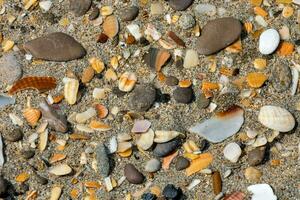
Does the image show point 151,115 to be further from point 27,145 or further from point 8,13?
point 8,13

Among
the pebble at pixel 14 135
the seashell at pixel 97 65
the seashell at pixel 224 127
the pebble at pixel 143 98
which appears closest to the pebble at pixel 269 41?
the seashell at pixel 224 127

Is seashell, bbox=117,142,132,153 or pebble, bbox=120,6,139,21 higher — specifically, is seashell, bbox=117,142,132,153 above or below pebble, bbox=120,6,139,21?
below

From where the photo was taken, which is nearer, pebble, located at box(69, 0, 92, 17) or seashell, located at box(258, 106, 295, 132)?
seashell, located at box(258, 106, 295, 132)

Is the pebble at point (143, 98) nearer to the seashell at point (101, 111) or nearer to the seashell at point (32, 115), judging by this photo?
the seashell at point (101, 111)

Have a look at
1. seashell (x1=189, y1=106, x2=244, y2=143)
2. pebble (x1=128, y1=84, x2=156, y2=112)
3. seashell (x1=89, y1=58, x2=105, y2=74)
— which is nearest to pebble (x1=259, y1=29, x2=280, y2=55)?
seashell (x1=189, y1=106, x2=244, y2=143)

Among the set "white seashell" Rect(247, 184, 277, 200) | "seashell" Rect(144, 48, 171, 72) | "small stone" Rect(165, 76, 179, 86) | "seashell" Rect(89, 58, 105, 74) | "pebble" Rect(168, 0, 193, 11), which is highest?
"pebble" Rect(168, 0, 193, 11)

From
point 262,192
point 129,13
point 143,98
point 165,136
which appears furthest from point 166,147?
point 129,13

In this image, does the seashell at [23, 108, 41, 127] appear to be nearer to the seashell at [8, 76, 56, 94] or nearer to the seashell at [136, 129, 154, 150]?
the seashell at [8, 76, 56, 94]
